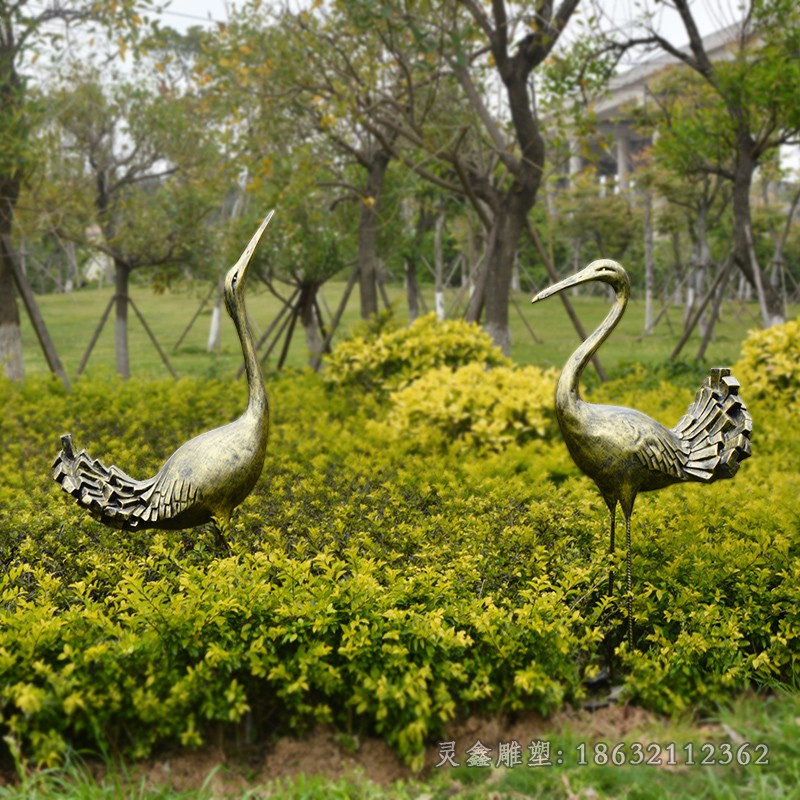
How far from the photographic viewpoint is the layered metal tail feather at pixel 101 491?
304cm

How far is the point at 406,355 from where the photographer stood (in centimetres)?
764

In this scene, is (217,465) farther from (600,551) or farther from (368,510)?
(600,551)

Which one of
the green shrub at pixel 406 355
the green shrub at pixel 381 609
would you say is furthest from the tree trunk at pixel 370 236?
the green shrub at pixel 381 609

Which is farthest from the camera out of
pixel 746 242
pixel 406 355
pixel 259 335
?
pixel 259 335

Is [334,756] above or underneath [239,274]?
underneath

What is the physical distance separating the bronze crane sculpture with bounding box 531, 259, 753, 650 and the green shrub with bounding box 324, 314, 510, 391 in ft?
13.9

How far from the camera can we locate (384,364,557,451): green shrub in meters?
5.78

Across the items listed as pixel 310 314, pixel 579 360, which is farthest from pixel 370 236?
pixel 579 360

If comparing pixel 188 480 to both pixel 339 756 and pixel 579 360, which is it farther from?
pixel 579 360

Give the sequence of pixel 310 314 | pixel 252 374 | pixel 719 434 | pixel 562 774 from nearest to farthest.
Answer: pixel 562 774
pixel 719 434
pixel 252 374
pixel 310 314

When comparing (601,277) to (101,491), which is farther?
(601,277)

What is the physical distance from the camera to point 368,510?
4.31 meters

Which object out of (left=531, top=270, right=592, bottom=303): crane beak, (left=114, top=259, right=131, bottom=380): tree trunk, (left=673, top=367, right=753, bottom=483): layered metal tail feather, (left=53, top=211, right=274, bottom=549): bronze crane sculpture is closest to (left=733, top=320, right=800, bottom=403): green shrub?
(left=673, top=367, right=753, bottom=483): layered metal tail feather

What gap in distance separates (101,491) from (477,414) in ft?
10.6
